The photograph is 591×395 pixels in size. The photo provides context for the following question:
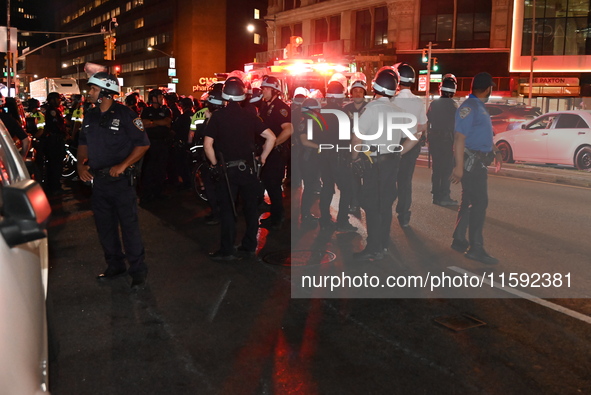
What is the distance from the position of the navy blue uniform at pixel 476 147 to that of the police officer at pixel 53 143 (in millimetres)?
8223

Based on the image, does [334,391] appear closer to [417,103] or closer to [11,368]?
[11,368]

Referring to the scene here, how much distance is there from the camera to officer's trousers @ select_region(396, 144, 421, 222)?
8.58 metres

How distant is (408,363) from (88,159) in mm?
3559

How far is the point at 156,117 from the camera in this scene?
449 inches

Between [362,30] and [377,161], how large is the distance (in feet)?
140

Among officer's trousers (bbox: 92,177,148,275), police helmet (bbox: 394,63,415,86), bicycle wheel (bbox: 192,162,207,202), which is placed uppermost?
police helmet (bbox: 394,63,415,86)

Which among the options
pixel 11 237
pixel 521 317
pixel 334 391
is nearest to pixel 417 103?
pixel 521 317

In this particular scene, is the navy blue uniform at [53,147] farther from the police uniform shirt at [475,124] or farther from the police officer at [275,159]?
the police uniform shirt at [475,124]

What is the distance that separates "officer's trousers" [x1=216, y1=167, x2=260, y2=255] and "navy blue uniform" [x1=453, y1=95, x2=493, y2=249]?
229 cm

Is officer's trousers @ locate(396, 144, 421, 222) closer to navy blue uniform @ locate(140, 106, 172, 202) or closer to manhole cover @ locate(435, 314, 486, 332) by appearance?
manhole cover @ locate(435, 314, 486, 332)

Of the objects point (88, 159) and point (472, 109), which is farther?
point (472, 109)

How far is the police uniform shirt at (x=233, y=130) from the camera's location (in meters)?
6.93

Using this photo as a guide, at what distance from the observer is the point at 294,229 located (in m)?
8.86

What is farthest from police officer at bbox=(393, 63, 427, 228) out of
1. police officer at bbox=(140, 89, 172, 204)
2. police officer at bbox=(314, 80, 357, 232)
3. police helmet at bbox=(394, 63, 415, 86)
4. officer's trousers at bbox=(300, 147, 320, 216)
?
police officer at bbox=(140, 89, 172, 204)
